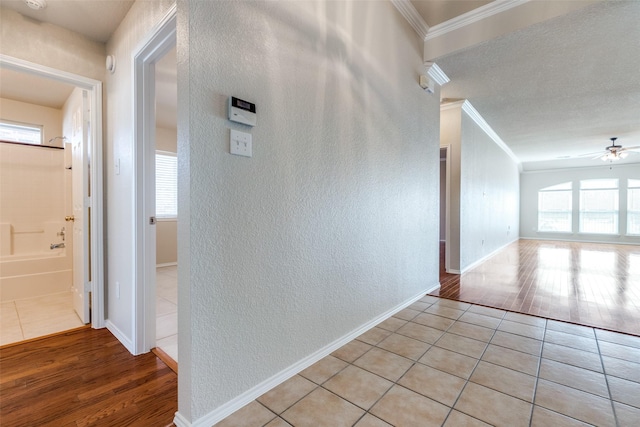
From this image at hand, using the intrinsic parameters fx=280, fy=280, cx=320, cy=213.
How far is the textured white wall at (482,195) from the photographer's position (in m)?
4.56

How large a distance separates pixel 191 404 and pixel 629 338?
3.16 m

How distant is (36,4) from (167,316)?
8.48 feet

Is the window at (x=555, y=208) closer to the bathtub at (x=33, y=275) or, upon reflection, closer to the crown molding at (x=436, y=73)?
the crown molding at (x=436, y=73)

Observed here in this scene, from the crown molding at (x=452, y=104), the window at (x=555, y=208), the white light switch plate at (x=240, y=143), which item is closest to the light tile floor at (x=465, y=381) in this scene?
the white light switch plate at (x=240, y=143)

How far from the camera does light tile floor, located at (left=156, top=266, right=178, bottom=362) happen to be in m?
2.09

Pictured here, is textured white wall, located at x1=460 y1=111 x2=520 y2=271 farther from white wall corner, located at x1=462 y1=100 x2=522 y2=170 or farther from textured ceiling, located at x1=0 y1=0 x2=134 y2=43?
textured ceiling, located at x1=0 y1=0 x2=134 y2=43

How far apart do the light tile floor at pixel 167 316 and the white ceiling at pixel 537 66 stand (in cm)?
248

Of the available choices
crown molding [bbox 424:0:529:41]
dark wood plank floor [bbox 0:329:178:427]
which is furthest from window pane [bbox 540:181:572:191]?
dark wood plank floor [bbox 0:329:178:427]

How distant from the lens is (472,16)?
272 centimetres

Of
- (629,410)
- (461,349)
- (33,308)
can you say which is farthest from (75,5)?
(629,410)

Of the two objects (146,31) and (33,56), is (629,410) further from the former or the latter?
(33,56)

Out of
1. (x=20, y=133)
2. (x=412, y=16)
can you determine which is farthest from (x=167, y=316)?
(x=412, y=16)

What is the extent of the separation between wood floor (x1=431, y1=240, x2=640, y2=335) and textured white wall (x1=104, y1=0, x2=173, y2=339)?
10.2 ft

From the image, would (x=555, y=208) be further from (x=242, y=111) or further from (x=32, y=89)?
(x=32, y=89)
